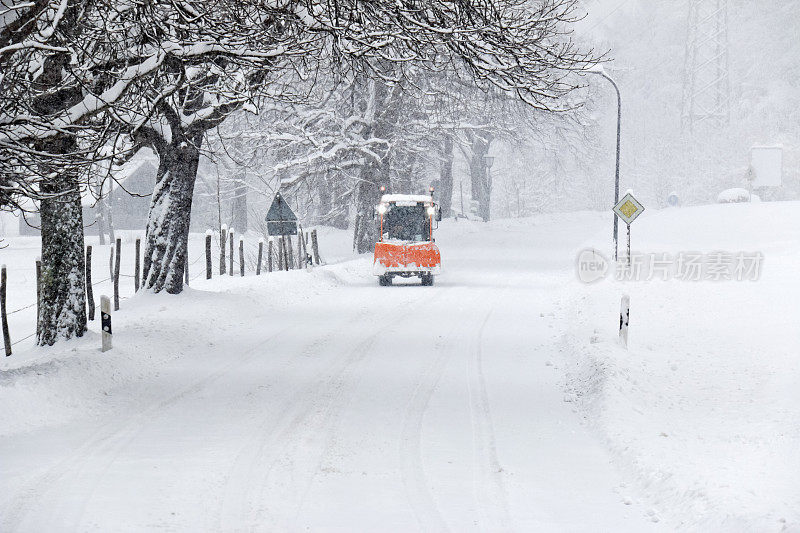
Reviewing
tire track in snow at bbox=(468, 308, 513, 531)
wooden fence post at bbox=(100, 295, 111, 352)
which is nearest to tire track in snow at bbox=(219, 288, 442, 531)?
tire track in snow at bbox=(468, 308, 513, 531)

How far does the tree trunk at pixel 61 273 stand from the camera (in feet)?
39.3

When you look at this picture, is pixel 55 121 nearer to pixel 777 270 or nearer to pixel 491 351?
pixel 491 351

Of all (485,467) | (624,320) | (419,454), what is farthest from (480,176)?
(485,467)

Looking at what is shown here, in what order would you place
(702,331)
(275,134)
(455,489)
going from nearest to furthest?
(455,489), (702,331), (275,134)

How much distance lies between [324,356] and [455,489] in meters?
6.21

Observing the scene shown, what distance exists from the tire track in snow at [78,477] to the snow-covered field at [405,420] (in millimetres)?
25

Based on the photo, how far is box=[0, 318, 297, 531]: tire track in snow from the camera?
235 inches

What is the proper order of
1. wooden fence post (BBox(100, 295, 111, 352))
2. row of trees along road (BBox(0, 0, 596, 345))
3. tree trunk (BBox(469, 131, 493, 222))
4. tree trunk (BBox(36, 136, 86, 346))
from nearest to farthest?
row of trees along road (BBox(0, 0, 596, 345)) < wooden fence post (BBox(100, 295, 111, 352)) < tree trunk (BBox(36, 136, 86, 346)) < tree trunk (BBox(469, 131, 493, 222))

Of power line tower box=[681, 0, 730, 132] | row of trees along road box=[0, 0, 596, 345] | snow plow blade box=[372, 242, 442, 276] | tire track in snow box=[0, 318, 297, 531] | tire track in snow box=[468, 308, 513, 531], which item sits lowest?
tire track in snow box=[468, 308, 513, 531]

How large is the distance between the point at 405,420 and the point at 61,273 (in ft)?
20.0

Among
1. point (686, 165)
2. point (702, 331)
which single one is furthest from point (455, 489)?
point (686, 165)

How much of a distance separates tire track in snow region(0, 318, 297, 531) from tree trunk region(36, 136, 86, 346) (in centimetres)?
353

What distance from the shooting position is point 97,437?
8.16 metres

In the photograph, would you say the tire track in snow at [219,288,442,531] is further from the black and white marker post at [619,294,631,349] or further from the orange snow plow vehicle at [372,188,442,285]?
the orange snow plow vehicle at [372,188,442,285]
